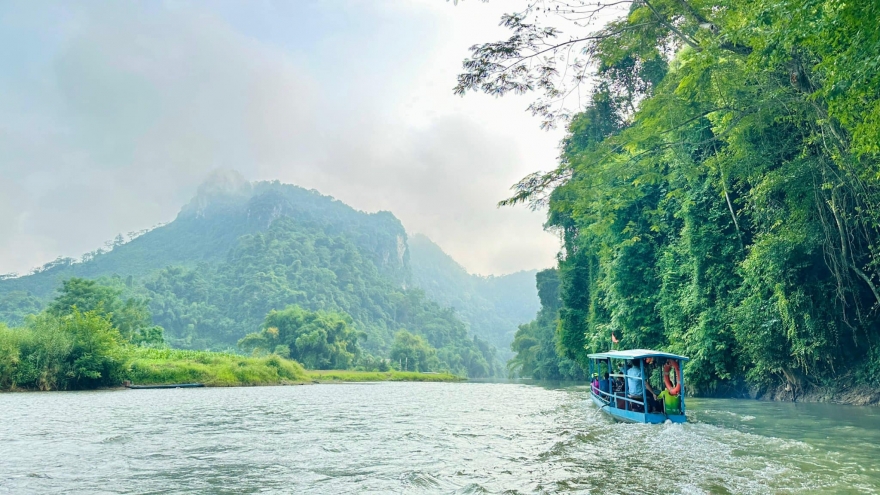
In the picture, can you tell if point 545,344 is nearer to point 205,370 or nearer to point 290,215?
point 205,370

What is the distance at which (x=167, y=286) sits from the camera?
319 feet

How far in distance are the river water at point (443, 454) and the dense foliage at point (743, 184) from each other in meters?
3.24

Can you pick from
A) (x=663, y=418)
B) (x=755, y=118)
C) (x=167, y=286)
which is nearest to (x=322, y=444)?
(x=663, y=418)

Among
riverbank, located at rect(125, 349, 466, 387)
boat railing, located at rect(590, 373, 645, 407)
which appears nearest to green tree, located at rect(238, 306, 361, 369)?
riverbank, located at rect(125, 349, 466, 387)

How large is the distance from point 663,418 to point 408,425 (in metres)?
6.22

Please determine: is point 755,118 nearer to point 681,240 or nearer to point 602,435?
point 602,435

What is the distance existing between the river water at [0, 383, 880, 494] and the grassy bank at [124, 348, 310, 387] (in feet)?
62.5

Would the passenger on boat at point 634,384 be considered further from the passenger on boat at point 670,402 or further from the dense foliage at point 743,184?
the dense foliage at point 743,184

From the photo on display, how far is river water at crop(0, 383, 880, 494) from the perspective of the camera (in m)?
6.52

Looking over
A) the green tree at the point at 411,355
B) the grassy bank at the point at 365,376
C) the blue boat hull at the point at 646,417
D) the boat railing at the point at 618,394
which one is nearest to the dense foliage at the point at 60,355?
the grassy bank at the point at 365,376

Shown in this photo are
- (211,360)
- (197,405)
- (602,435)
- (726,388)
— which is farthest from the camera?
(211,360)

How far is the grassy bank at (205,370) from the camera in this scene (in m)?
32.1

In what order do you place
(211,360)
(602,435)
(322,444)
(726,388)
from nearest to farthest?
1. (322,444)
2. (602,435)
3. (726,388)
4. (211,360)

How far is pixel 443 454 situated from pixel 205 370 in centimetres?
3207
